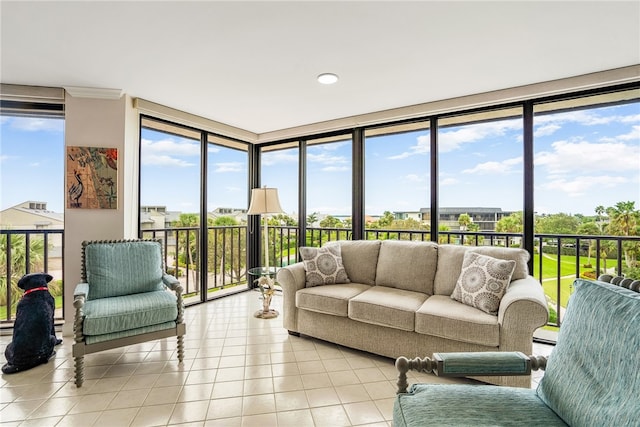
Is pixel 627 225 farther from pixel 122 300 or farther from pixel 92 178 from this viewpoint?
pixel 92 178

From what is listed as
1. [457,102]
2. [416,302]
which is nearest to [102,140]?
[416,302]

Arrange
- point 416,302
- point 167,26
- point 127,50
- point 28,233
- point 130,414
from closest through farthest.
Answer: point 130,414 → point 167,26 → point 127,50 → point 416,302 → point 28,233

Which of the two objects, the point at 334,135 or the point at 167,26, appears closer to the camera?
the point at 167,26

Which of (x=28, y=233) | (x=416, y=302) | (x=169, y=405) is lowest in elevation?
(x=169, y=405)

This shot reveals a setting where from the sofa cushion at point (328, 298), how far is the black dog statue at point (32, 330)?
202cm

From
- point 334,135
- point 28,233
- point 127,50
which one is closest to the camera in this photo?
point 127,50

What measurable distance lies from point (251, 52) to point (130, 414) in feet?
8.29

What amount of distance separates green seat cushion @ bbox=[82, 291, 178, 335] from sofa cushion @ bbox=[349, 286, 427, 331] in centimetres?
149

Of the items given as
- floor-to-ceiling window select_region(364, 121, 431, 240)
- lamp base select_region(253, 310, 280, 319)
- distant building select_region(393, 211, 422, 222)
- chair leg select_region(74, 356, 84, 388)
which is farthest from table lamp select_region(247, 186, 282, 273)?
chair leg select_region(74, 356, 84, 388)

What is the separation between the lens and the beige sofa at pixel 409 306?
6.78 feet

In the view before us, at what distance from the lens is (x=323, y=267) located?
315cm

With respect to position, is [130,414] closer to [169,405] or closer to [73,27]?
[169,405]

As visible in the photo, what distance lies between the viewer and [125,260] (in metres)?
2.75

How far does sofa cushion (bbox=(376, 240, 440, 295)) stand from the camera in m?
2.89
